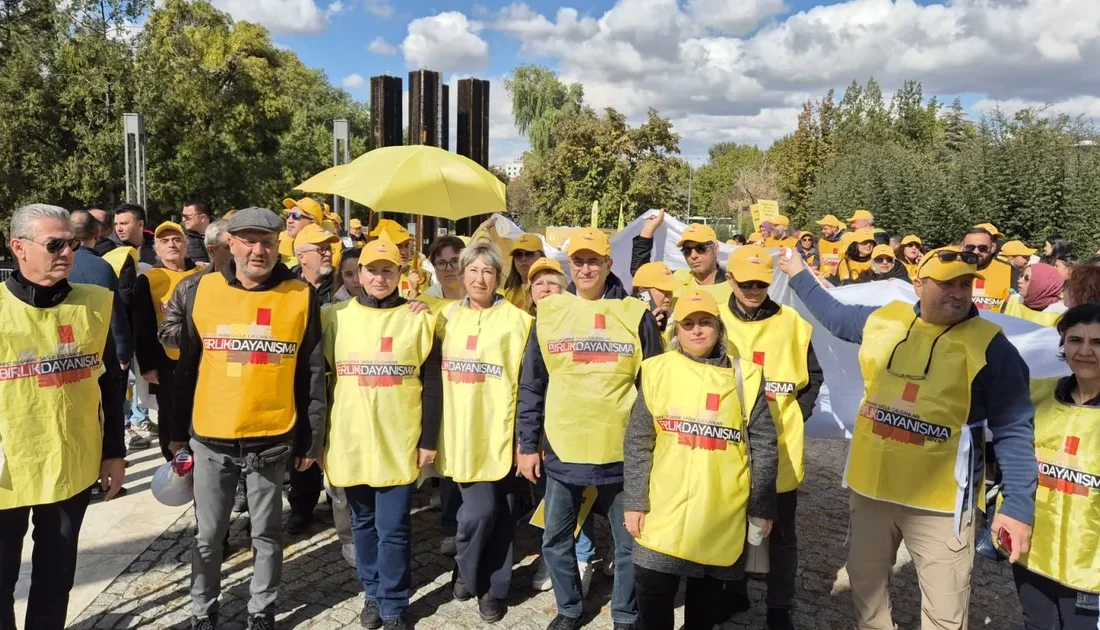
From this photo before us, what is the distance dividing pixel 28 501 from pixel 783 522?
3411 mm

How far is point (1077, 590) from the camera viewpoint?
3000mm

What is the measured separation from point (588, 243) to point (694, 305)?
1.01 meters

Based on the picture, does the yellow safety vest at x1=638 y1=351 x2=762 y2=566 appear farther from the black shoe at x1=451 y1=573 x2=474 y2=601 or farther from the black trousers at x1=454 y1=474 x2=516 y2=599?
the black shoe at x1=451 y1=573 x2=474 y2=601

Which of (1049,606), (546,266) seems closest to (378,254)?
(546,266)

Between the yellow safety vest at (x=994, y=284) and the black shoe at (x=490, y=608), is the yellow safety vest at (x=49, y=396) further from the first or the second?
the yellow safety vest at (x=994, y=284)

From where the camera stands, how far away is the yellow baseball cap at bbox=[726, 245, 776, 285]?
12.1 ft

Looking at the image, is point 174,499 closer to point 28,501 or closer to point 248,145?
point 28,501

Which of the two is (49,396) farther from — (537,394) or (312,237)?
(537,394)

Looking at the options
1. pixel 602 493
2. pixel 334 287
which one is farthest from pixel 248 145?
pixel 602 493

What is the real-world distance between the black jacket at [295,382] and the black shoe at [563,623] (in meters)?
1.51

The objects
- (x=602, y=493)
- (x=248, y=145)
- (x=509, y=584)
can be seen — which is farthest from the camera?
(x=248, y=145)

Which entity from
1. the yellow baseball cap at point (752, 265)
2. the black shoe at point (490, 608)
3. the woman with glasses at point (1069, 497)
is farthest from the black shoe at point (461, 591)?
the woman with glasses at point (1069, 497)

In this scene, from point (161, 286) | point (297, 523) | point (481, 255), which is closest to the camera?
point (481, 255)

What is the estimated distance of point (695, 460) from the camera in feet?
10.4
